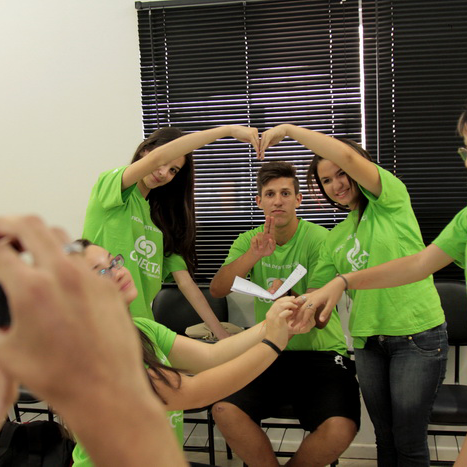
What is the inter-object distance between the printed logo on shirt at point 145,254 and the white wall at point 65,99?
115 centimetres

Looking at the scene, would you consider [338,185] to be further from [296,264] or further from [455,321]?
Result: [455,321]

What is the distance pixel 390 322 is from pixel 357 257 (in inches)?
14.7

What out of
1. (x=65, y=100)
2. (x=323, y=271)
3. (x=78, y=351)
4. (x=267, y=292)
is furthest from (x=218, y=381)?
(x=65, y=100)

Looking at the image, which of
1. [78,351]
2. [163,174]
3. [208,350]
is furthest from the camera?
[163,174]

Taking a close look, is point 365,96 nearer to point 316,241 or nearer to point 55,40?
point 316,241

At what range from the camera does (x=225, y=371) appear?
1.81 metres

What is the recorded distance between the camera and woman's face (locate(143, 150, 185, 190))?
2.93m

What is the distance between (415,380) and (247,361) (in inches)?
42.9

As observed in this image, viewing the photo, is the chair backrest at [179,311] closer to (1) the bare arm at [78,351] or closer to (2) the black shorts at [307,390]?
(2) the black shorts at [307,390]

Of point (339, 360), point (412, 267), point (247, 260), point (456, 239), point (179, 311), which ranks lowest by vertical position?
point (339, 360)

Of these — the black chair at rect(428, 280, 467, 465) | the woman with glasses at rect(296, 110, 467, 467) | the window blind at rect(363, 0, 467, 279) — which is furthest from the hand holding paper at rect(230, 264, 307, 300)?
the window blind at rect(363, 0, 467, 279)

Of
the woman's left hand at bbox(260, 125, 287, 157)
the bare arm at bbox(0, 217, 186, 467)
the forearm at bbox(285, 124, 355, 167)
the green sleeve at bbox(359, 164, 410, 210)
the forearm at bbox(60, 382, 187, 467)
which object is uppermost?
the woman's left hand at bbox(260, 125, 287, 157)

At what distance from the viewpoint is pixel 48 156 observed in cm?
403

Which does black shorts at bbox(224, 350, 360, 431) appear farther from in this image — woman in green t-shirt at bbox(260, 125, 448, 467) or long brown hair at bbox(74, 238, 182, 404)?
long brown hair at bbox(74, 238, 182, 404)
